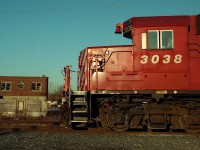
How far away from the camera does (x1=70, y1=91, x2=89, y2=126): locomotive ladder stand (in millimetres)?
12883

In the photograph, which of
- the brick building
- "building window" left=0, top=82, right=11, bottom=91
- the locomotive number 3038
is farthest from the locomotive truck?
"building window" left=0, top=82, right=11, bottom=91

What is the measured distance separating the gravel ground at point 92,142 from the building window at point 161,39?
12.1ft

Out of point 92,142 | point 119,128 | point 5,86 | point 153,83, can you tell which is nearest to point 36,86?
point 5,86

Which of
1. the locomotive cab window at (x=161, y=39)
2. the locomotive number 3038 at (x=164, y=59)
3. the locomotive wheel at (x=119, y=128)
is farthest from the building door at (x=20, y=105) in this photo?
the locomotive cab window at (x=161, y=39)

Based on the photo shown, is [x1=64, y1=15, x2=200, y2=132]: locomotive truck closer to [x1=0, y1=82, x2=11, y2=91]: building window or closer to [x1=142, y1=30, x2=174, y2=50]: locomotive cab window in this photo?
[x1=142, y1=30, x2=174, y2=50]: locomotive cab window

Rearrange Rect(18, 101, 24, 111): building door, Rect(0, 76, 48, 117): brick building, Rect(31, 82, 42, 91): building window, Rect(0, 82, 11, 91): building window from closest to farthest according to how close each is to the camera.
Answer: Rect(18, 101, 24, 111): building door < Rect(0, 76, 48, 117): brick building < Rect(0, 82, 11, 91): building window < Rect(31, 82, 42, 91): building window

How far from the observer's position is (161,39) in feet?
42.2

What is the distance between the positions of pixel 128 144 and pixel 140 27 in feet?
17.3

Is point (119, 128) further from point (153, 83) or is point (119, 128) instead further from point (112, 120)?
point (153, 83)

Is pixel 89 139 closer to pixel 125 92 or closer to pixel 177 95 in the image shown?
pixel 125 92

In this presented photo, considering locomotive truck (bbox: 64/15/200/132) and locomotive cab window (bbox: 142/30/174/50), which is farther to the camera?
locomotive cab window (bbox: 142/30/174/50)

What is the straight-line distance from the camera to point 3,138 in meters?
10.5

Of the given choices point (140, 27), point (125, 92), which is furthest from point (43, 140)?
point (140, 27)

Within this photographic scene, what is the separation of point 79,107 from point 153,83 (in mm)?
3073
